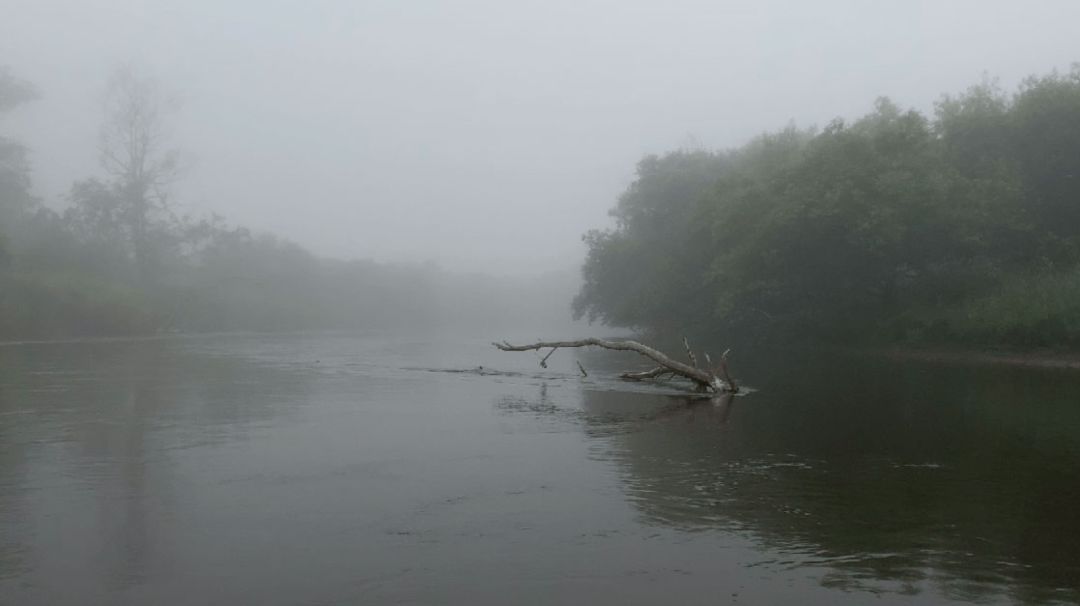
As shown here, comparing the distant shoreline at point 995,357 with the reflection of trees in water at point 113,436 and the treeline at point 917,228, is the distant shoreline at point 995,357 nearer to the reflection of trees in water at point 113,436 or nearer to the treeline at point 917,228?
the treeline at point 917,228

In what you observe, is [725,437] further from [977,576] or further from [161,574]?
[161,574]

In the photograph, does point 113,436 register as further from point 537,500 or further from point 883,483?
point 883,483

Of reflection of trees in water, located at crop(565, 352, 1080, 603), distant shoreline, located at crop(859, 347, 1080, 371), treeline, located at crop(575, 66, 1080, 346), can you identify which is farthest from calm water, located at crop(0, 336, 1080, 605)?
treeline, located at crop(575, 66, 1080, 346)

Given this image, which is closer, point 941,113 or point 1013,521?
point 1013,521

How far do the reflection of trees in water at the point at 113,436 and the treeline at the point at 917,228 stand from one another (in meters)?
28.4

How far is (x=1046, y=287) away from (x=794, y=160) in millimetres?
17887

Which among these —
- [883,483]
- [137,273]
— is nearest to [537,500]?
[883,483]

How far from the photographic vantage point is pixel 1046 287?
3800 centimetres

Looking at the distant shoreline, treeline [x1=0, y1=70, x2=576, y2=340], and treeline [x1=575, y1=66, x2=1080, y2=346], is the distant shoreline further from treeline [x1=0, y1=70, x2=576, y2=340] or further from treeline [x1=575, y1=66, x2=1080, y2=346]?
treeline [x1=0, y1=70, x2=576, y2=340]

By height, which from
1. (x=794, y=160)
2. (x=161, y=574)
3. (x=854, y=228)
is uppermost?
(x=794, y=160)

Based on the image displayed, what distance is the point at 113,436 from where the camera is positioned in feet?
→ 52.0

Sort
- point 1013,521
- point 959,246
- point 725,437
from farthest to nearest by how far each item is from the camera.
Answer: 1. point 959,246
2. point 725,437
3. point 1013,521

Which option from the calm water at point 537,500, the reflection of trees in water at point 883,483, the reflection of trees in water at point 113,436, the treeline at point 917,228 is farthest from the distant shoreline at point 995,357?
the reflection of trees in water at point 113,436

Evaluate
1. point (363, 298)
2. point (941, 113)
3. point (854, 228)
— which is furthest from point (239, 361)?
point (363, 298)
